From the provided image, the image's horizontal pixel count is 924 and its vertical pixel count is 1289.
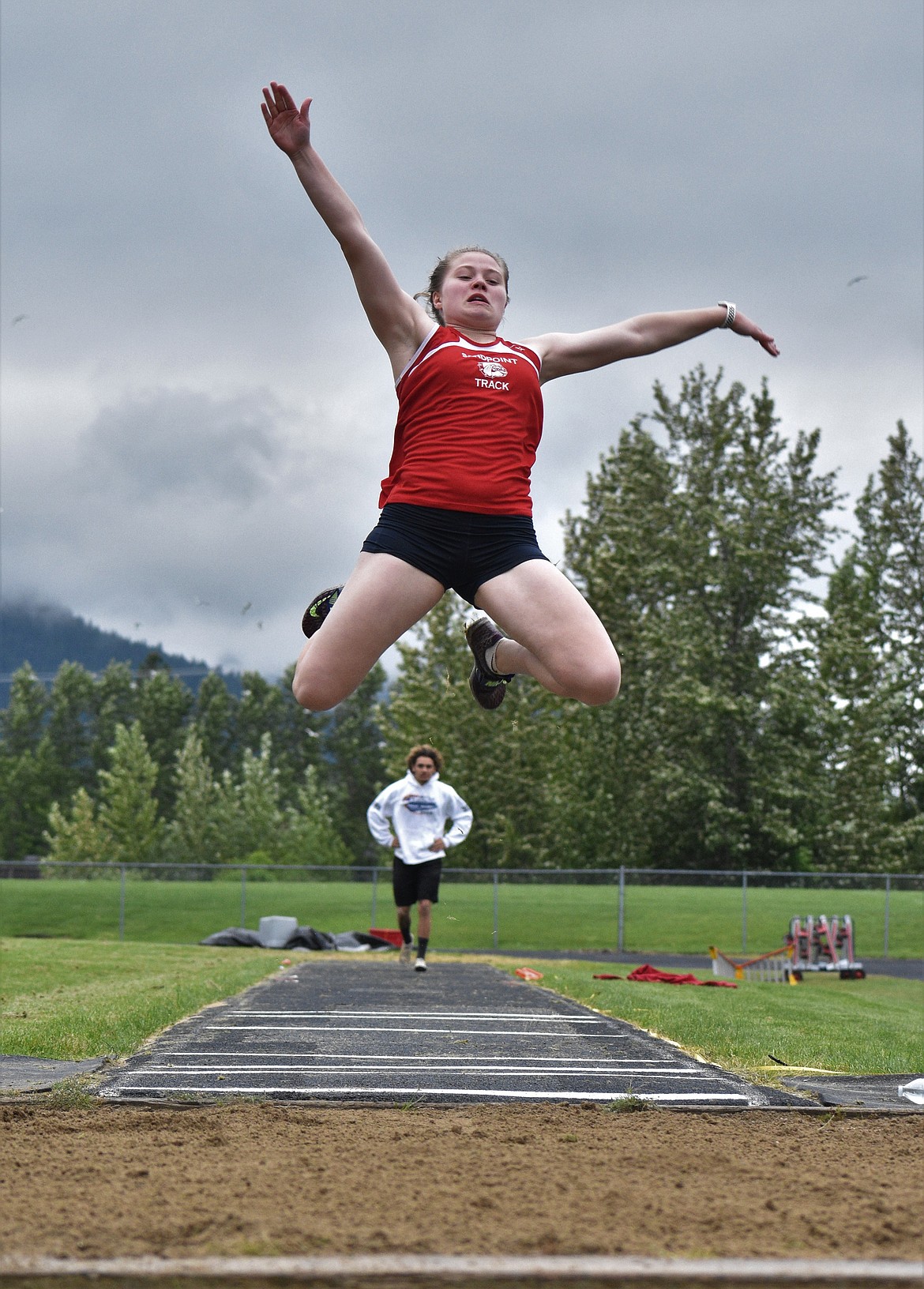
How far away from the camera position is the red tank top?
14.7 feet

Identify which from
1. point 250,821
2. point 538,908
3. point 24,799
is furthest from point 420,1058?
point 24,799

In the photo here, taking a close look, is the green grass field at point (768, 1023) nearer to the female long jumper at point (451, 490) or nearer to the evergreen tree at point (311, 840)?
the female long jumper at point (451, 490)

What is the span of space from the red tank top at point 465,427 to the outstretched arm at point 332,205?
0.24 m

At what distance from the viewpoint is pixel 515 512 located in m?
4.57

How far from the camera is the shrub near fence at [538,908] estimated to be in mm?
27562

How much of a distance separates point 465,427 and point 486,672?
3.72ft

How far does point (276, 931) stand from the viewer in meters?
20.8

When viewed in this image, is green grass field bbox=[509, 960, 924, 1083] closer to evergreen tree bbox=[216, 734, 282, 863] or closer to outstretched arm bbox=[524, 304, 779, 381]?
outstretched arm bbox=[524, 304, 779, 381]

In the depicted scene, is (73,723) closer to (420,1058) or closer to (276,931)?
(276,931)

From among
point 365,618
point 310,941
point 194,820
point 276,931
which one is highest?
point 365,618

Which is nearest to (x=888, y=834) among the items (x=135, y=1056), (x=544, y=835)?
(x=544, y=835)

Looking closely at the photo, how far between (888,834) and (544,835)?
450 inches

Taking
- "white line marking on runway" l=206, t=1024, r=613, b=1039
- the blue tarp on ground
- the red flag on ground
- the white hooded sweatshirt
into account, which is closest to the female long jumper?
"white line marking on runway" l=206, t=1024, r=613, b=1039

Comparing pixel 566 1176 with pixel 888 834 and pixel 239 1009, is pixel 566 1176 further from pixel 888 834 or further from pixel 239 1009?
pixel 888 834
